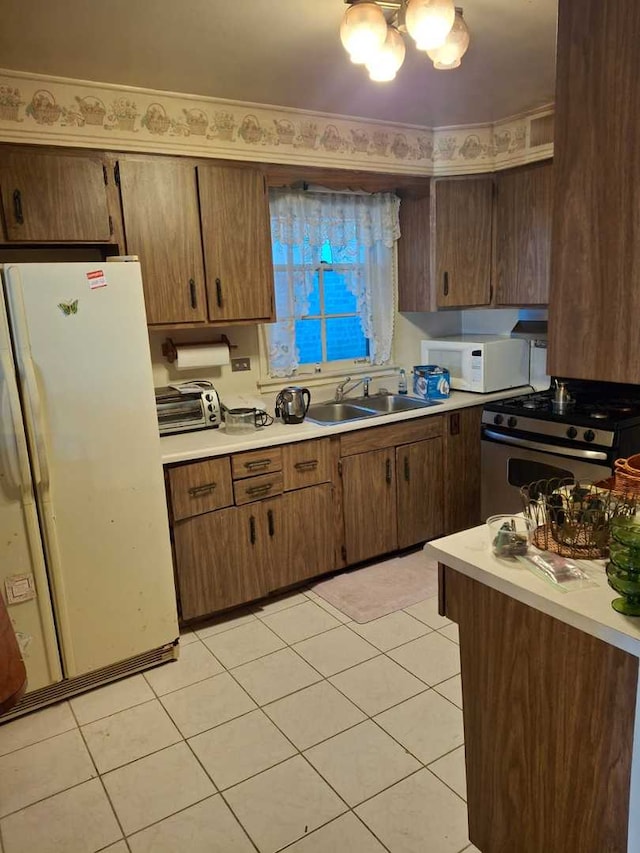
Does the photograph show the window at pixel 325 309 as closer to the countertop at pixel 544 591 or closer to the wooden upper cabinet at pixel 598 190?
the countertop at pixel 544 591

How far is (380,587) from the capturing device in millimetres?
3238

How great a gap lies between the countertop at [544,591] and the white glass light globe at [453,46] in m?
1.51

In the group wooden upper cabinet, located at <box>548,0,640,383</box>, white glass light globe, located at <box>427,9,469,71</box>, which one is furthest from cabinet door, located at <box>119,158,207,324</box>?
wooden upper cabinet, located at <box>548,0,640,383</box>

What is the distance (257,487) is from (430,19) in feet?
6.59

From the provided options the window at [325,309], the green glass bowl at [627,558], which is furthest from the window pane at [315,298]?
the green glass bowl at [627,558]

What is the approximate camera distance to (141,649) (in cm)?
258

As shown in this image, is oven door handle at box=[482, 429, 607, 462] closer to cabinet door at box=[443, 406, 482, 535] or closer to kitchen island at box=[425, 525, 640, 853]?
cabinet door at box=[443, 406, 482, 535]

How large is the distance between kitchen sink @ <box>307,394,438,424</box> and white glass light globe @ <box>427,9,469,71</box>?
189 centimetres

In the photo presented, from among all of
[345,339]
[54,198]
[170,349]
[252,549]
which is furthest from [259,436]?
[54,198]

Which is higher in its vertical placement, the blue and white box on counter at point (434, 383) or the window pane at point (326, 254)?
the window pane at point (326, 254)

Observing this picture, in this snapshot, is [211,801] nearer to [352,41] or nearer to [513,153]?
[352,41]

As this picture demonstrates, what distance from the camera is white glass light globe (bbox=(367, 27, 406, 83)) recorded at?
74.9 inches

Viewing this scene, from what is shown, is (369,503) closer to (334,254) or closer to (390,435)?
(390,435)

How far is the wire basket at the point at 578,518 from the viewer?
150 centimetres
